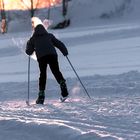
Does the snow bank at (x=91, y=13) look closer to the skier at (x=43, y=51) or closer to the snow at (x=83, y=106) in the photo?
the snow at (x=83, y=106)

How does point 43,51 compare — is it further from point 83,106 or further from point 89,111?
point 89,111

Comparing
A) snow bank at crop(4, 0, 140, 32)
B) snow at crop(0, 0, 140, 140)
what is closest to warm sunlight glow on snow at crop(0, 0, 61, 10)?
snow bank at crop(4, 0, 140, 32)

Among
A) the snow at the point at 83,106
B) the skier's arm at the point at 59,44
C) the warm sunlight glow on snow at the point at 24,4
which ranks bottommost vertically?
the warm sunlight glow on snow at the point at 24,4

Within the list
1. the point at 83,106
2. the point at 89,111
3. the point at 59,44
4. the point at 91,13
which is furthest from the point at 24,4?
the point at 89,111

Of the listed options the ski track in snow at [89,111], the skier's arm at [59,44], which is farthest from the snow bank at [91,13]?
the skier's arm at [59,44]

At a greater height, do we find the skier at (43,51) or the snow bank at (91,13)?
the skier at (43,51)

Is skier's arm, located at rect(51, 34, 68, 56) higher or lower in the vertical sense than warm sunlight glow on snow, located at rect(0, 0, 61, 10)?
higher

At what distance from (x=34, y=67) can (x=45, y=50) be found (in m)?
9.90

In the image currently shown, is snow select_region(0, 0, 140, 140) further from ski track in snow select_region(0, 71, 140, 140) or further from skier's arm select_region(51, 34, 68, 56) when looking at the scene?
skier's arm select_region(51, 34, 68, 56)

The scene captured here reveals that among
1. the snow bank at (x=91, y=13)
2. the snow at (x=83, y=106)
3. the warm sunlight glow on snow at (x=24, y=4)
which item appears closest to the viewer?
the snow at (x=83, y=106)

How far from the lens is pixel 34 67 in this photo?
20297 mm

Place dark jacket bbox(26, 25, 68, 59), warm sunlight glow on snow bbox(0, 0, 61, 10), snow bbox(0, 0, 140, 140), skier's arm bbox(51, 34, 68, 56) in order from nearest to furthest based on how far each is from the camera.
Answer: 1. snow bbox(0, 0, 140, 140)
2. dark jacket bbox(26, 25, 68, 59)
3. skier's arm bbox(51, 34, 68, 56)
4. warm sunlight glow on snow bbox(0, 0, 61, 10)

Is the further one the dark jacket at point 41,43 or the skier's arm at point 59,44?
the skier's arm at point 59,44

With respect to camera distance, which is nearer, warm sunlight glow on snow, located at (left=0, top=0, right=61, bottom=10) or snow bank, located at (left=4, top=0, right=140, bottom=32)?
snow bank, located at (left=4, top=0, right=140, bottom=32)
